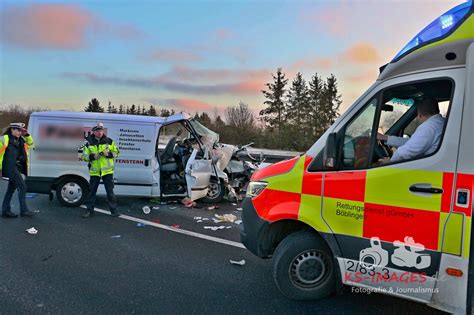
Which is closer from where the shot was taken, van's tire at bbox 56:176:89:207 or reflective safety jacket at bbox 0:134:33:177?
reflective safety jacket at bbox 0:134:33:177

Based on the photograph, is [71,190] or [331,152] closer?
[331,152]

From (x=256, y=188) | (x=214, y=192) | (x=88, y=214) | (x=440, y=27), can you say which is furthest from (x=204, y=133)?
(x=440, y=27)

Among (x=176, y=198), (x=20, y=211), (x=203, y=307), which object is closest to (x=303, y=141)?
(x=176, y=198)

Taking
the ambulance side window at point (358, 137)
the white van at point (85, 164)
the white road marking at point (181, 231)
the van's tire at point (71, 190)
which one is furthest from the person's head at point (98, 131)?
the ambulance side window at point (358, 137)

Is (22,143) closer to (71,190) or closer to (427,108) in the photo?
(71,190)

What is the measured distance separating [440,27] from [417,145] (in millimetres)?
929

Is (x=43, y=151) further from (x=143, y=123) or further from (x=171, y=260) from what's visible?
(x=171, y=260)

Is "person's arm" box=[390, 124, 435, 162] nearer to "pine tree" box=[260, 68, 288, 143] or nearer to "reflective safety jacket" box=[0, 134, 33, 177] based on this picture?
"reflective safety jacket" box=[0, 134, 33, 177]

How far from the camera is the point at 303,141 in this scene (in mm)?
31438

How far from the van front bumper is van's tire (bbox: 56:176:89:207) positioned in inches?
192

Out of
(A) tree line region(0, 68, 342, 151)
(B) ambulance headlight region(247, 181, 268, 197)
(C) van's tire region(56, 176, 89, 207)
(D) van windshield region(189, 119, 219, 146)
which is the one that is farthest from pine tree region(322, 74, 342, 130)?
(B) ambulance headlight region(247, 181, 268, 197)

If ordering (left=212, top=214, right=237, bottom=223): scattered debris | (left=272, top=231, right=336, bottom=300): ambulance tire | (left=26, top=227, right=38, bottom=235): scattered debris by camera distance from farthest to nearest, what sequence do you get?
(left=212, top=214, right=237, bottom=223): scattered debris < (left=26, top=227, right=38, bottom=235): scattered debris < (left=272, top=231, right=336, bottom=300): ambulance tire

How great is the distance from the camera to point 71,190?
7.14 m

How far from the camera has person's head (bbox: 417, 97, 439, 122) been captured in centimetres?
295
